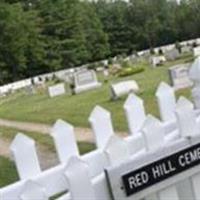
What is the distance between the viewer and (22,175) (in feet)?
8.91

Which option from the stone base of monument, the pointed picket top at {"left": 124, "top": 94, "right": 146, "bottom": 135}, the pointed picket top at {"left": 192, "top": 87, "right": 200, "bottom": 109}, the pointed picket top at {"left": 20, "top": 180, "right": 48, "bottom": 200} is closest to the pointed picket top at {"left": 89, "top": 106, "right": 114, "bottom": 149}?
the pointed picket top at {"left": 124, "top": 94, "right": 146, "bottom": 135}

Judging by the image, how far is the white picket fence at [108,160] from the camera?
103 inches

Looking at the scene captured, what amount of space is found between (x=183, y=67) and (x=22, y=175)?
13.6 m

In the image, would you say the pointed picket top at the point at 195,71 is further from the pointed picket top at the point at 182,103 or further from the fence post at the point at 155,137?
the fence post at the point at 155,137

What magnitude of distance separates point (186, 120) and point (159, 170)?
0.48 meters

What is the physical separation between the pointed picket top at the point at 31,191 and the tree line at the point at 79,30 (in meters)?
52.2

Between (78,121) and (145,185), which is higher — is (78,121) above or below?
below

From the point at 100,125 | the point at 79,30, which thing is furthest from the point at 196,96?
the point at 79,30

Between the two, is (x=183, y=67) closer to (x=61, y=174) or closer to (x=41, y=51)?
(x=61, y=174)

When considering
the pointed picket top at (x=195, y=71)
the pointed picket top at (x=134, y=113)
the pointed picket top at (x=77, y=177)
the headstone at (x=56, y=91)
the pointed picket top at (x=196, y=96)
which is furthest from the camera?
the headstone at (x=56, y=91)

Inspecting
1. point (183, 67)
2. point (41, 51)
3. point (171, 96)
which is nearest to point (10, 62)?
point (41, 51)

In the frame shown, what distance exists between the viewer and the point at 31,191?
2.47 m

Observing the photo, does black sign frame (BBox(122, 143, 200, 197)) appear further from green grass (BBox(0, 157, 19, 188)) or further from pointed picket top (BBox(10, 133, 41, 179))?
green grass (BBox(0, 157, 19, 188))

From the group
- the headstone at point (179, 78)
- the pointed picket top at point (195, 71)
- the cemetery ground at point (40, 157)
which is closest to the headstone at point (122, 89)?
the headstone at point (179, 78)
